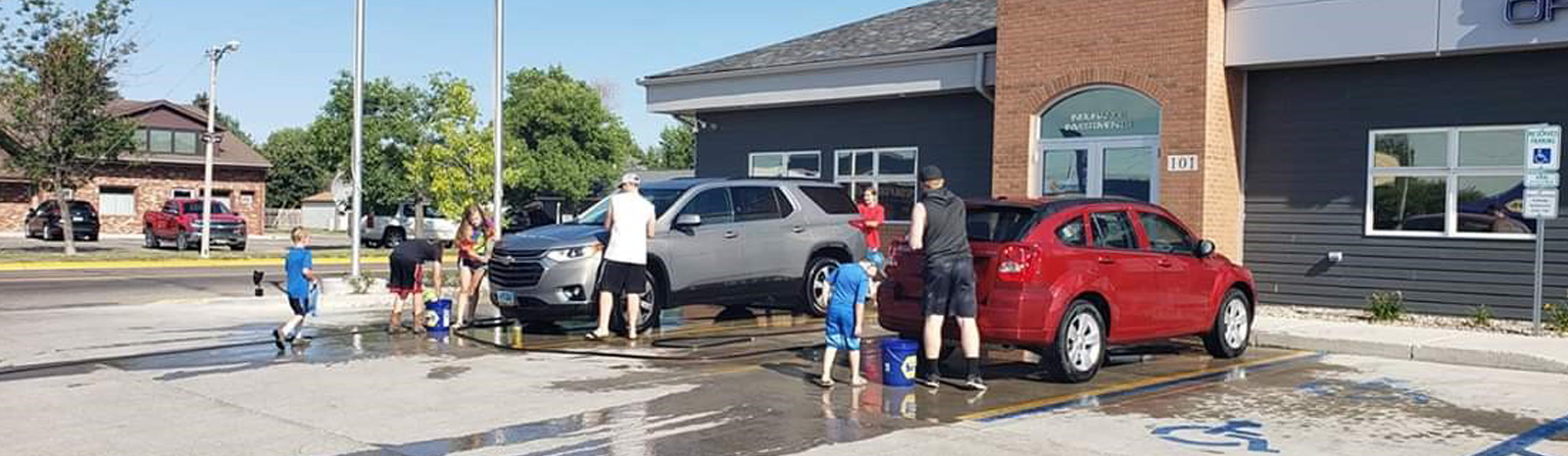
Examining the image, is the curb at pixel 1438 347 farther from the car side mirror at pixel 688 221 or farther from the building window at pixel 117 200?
the building window at pixel 117 200

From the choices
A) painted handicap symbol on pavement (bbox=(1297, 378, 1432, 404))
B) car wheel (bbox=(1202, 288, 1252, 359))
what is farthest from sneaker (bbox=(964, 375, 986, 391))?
car wheel (bbox=(1202, 288, 1252, 359))

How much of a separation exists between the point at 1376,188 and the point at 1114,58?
11.5 feet

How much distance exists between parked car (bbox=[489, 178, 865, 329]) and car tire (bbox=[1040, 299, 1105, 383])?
4528mm

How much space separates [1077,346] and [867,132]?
11.3 metres

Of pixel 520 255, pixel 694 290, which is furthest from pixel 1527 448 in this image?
pixel 520 255

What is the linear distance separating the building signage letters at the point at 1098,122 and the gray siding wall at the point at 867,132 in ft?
6.86

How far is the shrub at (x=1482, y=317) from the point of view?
47.4ft

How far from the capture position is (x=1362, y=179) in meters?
15.7

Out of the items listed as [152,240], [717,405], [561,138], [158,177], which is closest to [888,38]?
[717,405]

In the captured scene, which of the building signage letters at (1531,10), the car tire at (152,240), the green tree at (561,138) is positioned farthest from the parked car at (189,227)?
the building signage letters at (1531,10)

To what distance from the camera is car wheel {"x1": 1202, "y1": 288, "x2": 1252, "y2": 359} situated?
459 inches

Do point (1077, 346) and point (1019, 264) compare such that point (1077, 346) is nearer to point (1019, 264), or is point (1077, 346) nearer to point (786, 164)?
point (1019, 264)

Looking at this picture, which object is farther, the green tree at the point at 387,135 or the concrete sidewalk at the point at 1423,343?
the green tree at the point at 387,135

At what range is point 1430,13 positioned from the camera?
14.6 meters
